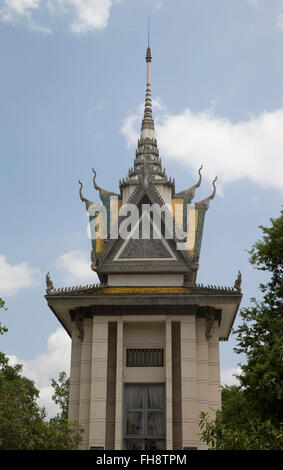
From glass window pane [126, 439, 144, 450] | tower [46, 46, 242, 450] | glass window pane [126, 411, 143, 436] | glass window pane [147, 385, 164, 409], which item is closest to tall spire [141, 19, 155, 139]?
tower [46, 46, 242, 450]

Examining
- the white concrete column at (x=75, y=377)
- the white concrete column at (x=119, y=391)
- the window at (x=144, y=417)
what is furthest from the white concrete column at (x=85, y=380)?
the window at (x=144, y=417)

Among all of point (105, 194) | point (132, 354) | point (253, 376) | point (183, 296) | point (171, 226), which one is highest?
point (105, 194)

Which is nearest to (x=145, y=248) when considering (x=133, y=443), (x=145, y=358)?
(x=145, y=358)

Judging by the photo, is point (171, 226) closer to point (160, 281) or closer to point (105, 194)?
point (160, 281)

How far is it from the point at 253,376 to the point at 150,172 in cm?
1330

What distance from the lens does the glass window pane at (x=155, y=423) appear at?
23.3 m

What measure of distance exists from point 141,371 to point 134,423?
1905 mm

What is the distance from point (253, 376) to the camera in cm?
1912

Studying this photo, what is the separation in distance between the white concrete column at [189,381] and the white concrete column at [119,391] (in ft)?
7.39

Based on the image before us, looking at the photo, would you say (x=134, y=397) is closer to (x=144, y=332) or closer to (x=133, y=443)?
(x=133, y=443)

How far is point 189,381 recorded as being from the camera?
2336 cm

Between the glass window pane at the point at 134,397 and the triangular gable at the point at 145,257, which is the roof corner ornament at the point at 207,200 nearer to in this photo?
the triangular gable at the point at 145,257

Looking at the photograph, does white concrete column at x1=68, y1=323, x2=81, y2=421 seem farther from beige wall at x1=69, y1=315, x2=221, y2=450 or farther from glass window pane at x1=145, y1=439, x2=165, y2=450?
glass window pane at x1=145, y1=439, x2=165, y2=450

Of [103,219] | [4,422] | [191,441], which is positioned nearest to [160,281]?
[103,219]
